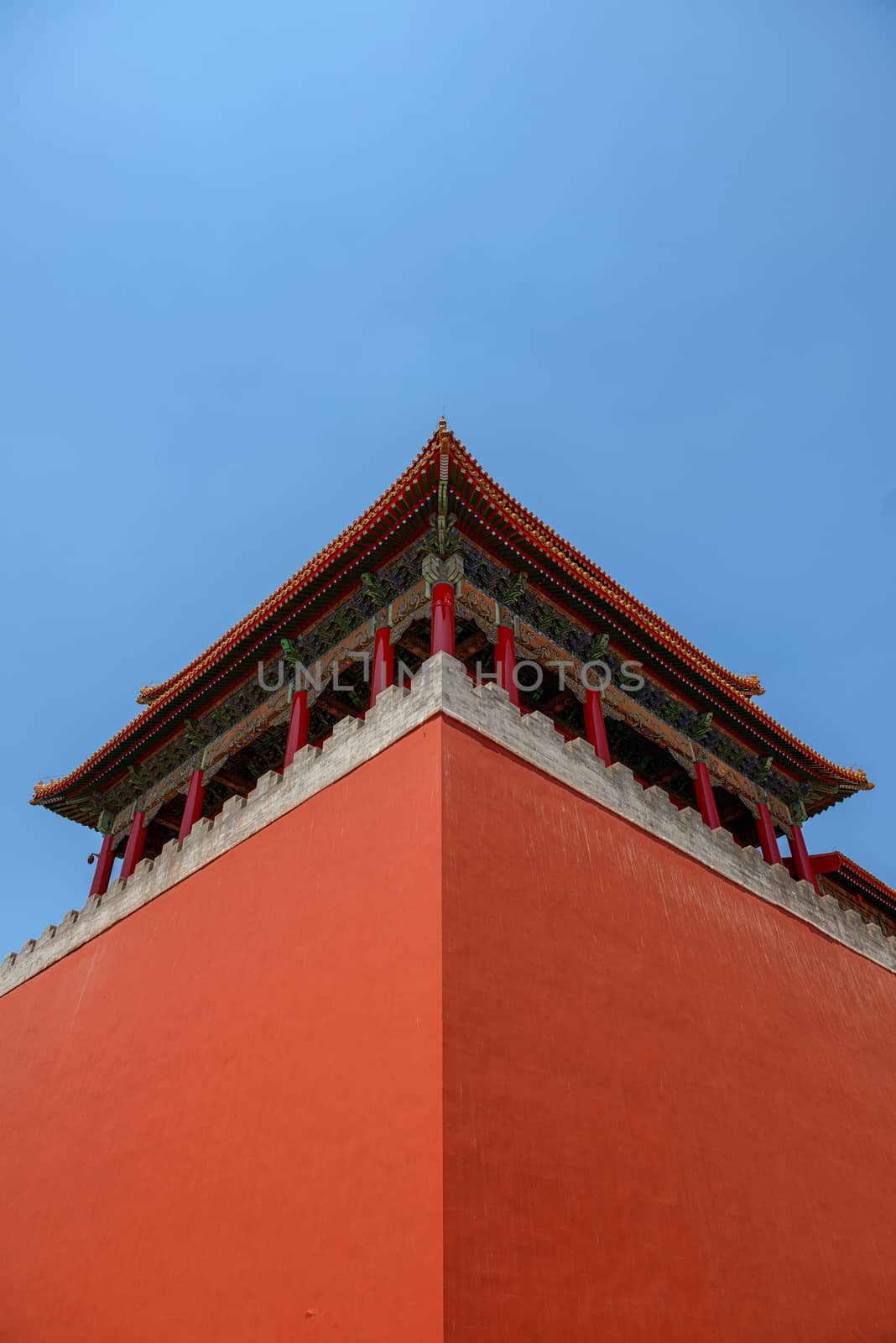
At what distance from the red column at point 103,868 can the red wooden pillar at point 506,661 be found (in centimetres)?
727

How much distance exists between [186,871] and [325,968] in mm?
3449

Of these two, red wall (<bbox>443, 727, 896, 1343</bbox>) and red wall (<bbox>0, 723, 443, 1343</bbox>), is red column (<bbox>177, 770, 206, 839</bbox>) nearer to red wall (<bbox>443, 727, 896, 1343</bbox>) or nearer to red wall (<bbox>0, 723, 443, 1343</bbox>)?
red wall (<bbox>0, 723, 443, 1343</bbox>)

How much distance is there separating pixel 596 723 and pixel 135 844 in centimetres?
709

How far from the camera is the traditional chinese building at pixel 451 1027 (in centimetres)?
536

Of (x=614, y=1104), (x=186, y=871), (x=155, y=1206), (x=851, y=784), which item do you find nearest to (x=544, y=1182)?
(x=614, y=1104)

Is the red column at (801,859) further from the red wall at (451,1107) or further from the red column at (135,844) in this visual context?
the red column at (135,844)

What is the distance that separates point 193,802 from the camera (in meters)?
12.2

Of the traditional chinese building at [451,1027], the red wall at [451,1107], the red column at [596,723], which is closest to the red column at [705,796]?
the traditional chinese building at [451,1027]

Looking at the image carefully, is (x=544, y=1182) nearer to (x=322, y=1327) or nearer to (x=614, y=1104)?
(x=614, y=1104)

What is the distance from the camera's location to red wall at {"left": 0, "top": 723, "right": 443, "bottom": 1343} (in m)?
5.24

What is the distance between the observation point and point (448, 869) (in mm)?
6332

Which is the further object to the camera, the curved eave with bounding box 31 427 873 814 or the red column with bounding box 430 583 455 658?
the curved eave with bounding box 31 427 873 814

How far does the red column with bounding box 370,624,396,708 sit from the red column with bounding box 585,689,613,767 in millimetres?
2403

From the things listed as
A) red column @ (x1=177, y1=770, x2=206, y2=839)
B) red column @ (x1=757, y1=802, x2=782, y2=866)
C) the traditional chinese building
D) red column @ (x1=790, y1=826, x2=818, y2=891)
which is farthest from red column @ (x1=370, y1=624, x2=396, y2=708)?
red column @ (x1=790, y1=826, x2=818, y2=891)
